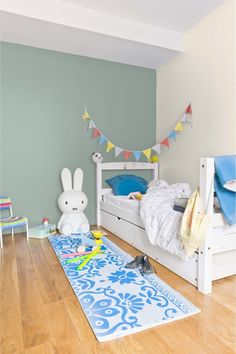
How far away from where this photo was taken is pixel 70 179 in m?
3.21

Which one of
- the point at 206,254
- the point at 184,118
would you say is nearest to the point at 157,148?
the point at 184,118

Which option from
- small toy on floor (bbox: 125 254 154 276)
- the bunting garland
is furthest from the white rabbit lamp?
small toy on floor (bbox: 125 254 154 276)

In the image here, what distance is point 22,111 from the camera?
3.14 metres

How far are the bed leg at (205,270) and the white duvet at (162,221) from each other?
0.13 metres

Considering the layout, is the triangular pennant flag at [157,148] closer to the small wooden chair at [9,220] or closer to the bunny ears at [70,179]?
the bunny ears at [70,179]

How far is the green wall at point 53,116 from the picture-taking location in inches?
122

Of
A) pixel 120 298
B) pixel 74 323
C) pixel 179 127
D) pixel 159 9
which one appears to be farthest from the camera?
pixel 179 127

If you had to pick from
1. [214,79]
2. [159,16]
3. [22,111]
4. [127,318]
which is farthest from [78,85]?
[127,318]

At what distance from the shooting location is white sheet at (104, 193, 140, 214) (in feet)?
8.27

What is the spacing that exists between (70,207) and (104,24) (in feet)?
7.01

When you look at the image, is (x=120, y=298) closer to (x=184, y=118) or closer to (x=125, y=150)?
(x=125, y=150)

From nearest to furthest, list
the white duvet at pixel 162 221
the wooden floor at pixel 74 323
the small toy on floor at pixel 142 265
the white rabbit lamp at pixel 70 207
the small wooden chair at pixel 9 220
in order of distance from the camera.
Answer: the wooden floor at pixel 74 323
the white duvet at pixel 162 221
the small toy on floor at pixel 142 265
the small wooden chair at pixel 9 220
the white rabbit lamp at pixel 70 207

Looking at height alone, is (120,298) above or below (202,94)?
below

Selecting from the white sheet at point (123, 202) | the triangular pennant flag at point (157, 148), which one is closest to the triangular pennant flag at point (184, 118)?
the triangular pennant flag at point (157, 148)
